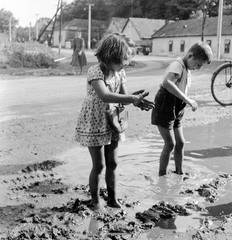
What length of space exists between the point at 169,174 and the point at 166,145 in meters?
0.45

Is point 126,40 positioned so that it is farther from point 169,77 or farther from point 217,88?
point 217,88

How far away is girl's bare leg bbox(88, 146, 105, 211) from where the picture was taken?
3.85 m

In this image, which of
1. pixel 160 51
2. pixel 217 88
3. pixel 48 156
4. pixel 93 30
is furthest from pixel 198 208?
pixel 93 30

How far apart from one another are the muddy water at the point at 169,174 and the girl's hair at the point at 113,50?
1.34 metres

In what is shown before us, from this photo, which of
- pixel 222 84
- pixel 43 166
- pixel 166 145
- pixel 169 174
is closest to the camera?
pixel 166 145

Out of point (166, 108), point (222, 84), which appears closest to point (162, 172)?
point (166, 108)

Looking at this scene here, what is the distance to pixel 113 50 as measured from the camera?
11.9 ft

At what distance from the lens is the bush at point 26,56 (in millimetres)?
25469

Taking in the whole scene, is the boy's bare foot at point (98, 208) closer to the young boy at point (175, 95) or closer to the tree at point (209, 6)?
the young boy at point (175, 95)

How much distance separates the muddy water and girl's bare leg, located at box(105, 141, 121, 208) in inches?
8.7

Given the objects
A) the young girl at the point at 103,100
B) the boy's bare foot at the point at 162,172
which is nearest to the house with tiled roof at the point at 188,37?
the boy's bare foot at the point at 162,172

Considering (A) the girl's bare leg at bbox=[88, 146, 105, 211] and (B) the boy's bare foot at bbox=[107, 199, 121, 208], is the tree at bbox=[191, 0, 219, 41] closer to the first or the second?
(B) the boy's bare foot at bbox=[107, 199, 121, 208]

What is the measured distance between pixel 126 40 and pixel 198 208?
1637 mm

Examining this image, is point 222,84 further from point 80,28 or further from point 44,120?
point 80,28
